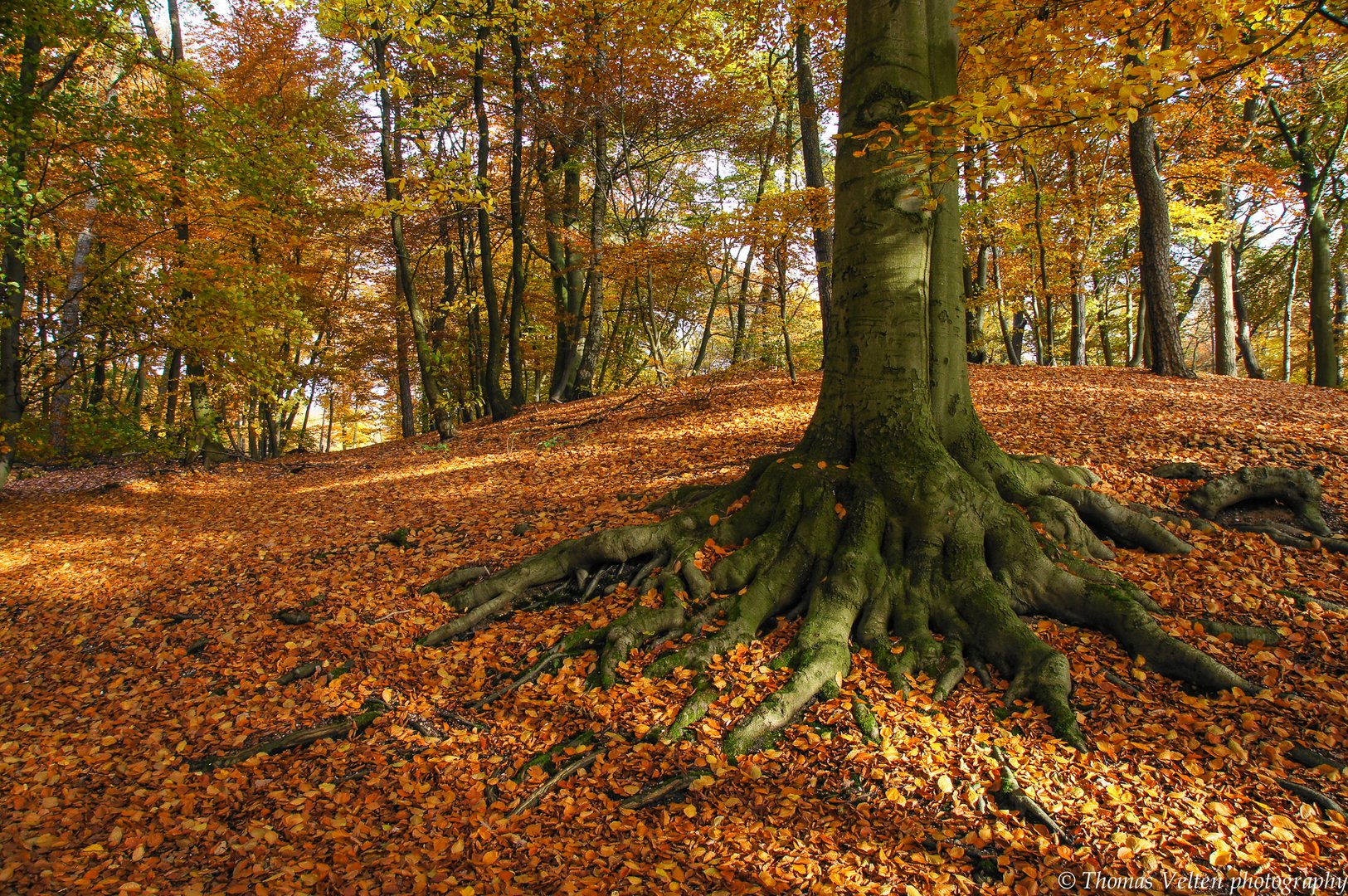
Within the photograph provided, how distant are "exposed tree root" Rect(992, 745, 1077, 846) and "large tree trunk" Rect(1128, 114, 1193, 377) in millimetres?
10517

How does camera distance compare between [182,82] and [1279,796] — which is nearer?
[1279,796]

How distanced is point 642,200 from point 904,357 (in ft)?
57.0

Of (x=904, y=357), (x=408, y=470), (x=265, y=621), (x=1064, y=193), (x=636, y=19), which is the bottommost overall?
(x=265, y=621)

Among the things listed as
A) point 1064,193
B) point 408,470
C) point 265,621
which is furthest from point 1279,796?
point 1064,193

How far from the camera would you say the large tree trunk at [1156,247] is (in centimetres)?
1004

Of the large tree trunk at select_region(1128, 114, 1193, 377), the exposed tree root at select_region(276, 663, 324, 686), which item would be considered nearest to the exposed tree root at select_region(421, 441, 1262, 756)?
the exposed tree root at select_region(276, 663, 324, 686)

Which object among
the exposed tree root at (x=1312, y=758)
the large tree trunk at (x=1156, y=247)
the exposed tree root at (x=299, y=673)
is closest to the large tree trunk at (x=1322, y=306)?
the large tree trunk at (x=1156, y=247)

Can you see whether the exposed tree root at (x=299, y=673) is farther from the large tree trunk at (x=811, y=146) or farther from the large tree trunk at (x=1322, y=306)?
the large tree trunk at (x=1322, y=306)

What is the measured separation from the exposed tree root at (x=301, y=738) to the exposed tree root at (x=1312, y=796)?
4653mm

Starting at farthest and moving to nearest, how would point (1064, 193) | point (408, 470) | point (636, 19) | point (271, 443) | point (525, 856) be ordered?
point (271, 443)
point (1064, 193)
point (408, 470)
point (636, 19)
point (525, 856)

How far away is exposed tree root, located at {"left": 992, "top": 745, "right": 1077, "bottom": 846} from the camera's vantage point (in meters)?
2.56

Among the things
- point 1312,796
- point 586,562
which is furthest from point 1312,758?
point 586,562

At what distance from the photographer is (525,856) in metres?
2.70

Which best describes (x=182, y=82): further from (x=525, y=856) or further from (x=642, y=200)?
(x=642, y=200)
